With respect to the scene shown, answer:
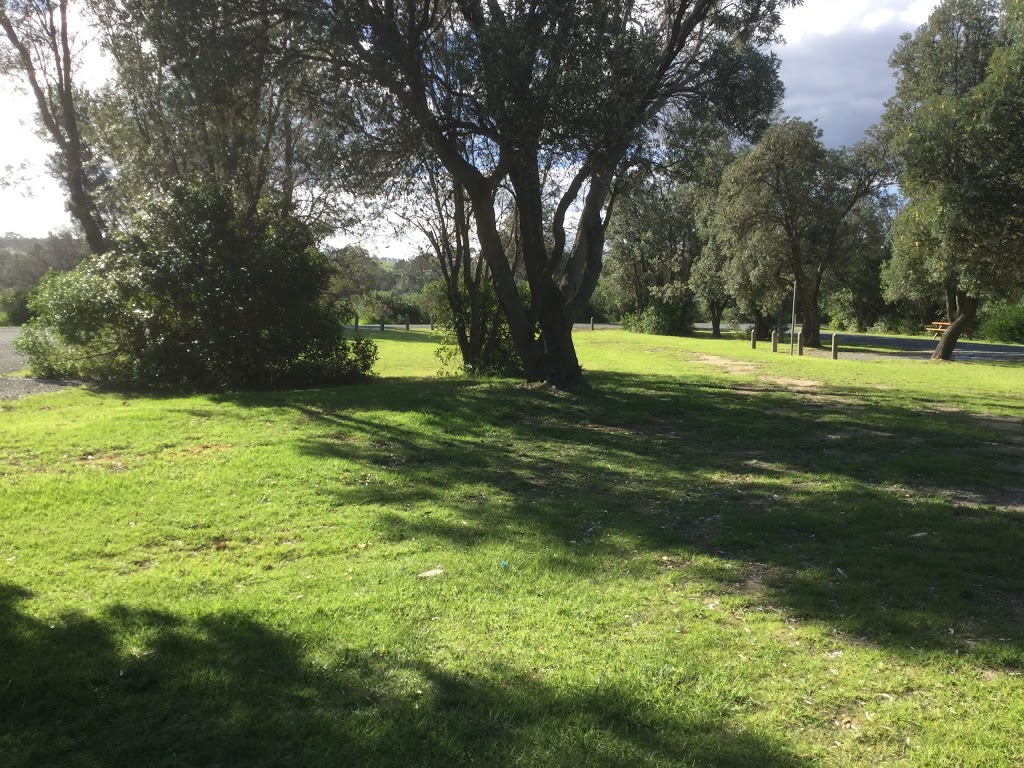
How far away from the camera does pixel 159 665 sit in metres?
3.44

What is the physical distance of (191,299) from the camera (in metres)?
13.8

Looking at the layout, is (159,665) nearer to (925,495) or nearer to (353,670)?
(353,670)

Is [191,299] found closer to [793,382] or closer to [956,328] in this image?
[793,382]

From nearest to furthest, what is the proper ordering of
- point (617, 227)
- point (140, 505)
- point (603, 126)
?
1. point (140, 505)
2. point (603, 126)
3. point (617, 227)

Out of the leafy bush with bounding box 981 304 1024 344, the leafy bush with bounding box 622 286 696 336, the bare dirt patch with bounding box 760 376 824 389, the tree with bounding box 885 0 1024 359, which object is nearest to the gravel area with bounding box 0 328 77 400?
the bare dirt patch with bounding box 760 376 824 389

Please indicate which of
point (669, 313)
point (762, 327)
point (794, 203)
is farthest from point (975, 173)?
point (669, 313)

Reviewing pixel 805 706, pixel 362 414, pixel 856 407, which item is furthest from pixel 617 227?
pixel 805 706

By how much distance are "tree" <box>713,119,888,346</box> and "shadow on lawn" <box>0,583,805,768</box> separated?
30.5 meters

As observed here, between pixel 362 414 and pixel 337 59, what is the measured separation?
566cm

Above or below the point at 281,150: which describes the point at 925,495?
below

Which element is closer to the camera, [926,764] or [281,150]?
[926,764]

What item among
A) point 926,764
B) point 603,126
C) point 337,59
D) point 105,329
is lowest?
point 926,764

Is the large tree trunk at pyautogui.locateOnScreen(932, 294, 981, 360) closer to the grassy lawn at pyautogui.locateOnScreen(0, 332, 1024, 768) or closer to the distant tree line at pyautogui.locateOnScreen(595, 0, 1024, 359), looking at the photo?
the distant tree line at pyautogui.locateOnScreen(595, 0, 1024, 359)

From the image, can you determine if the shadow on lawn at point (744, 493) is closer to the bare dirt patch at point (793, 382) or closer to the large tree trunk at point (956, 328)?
the bare dirt patch at point (793, 382)
